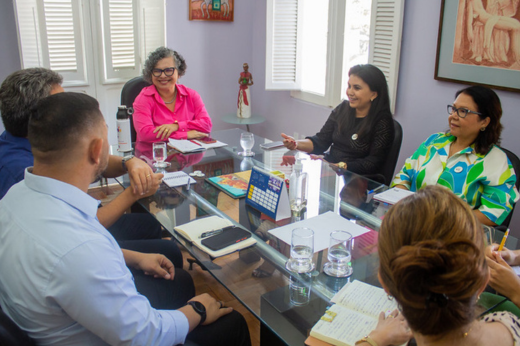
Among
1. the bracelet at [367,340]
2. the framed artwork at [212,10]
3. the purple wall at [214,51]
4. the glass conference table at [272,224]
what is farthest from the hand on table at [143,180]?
the framed artwork at [212,10]

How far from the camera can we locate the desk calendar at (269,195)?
1798 mm

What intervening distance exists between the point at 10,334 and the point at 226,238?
743 mm

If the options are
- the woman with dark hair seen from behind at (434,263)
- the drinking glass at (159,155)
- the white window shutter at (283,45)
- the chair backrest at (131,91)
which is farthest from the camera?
the white window shutter at (283,45)

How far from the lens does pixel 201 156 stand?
265 centimetres

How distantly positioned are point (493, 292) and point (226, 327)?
2.87 ft

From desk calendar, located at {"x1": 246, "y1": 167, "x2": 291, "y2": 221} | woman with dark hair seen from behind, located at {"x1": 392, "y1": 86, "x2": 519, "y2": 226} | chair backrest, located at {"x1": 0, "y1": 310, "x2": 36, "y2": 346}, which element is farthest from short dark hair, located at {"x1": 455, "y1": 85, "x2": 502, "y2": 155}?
chair backrest, located at {"x1": 0, "y1": 310, "x2": 36, "y2": 346}

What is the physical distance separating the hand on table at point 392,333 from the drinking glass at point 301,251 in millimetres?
352

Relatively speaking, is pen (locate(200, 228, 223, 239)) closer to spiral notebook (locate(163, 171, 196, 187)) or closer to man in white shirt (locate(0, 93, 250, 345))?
man in white shirt (locate(0, 93, 250, 345))

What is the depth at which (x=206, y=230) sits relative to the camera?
5.56 feet

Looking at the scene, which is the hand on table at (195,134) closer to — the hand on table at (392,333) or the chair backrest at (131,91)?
the chair backrest at (131,91)

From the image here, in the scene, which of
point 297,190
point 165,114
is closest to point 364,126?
point 297,190

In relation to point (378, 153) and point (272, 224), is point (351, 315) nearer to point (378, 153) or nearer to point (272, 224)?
point (272, 224)

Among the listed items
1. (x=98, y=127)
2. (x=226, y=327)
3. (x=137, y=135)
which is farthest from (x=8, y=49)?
(x=226, y=327)

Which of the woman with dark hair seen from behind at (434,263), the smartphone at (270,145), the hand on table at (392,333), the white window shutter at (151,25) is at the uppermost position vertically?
the white window shutter at (151,25)
